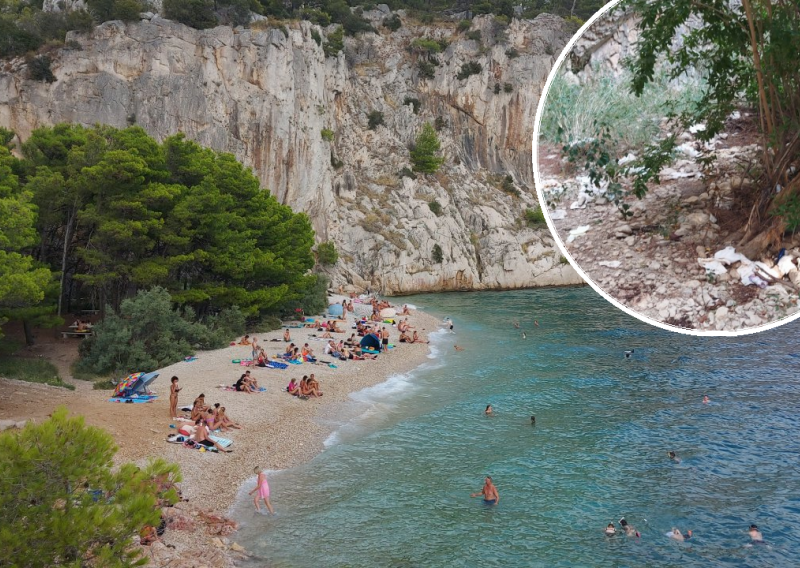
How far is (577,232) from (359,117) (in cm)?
6247

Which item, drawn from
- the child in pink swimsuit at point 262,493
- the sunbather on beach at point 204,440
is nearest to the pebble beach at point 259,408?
the sunbather on beach at point 204,440

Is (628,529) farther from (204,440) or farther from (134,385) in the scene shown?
(134,385)

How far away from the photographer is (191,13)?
49.5m

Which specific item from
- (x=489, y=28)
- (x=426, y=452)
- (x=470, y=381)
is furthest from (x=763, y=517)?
(x=489, y=28)

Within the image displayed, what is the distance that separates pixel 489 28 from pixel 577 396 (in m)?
57.8

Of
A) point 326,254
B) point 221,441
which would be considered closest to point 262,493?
point 221,441

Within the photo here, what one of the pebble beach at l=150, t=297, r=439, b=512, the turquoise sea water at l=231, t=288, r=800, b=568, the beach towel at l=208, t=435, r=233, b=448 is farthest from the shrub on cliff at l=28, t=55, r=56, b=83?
the beach towel at l=208, t=435, r=233, b=448

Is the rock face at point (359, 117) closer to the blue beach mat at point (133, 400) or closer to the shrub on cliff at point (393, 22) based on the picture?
the shrub on cliff at point (393, 22)

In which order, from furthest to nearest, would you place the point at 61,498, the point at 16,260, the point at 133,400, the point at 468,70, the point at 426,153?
the point at 468,70
the point at 426,153
the point at 133,400
the point at 16,260
the point at 61,498

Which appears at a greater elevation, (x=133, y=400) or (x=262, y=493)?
(x=133, y=400)

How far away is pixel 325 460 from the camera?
16562mm

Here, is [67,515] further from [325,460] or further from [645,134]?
[325,460]

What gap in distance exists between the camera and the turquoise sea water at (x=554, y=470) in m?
12.2

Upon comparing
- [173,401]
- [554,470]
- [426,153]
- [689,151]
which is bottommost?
[554,470]
